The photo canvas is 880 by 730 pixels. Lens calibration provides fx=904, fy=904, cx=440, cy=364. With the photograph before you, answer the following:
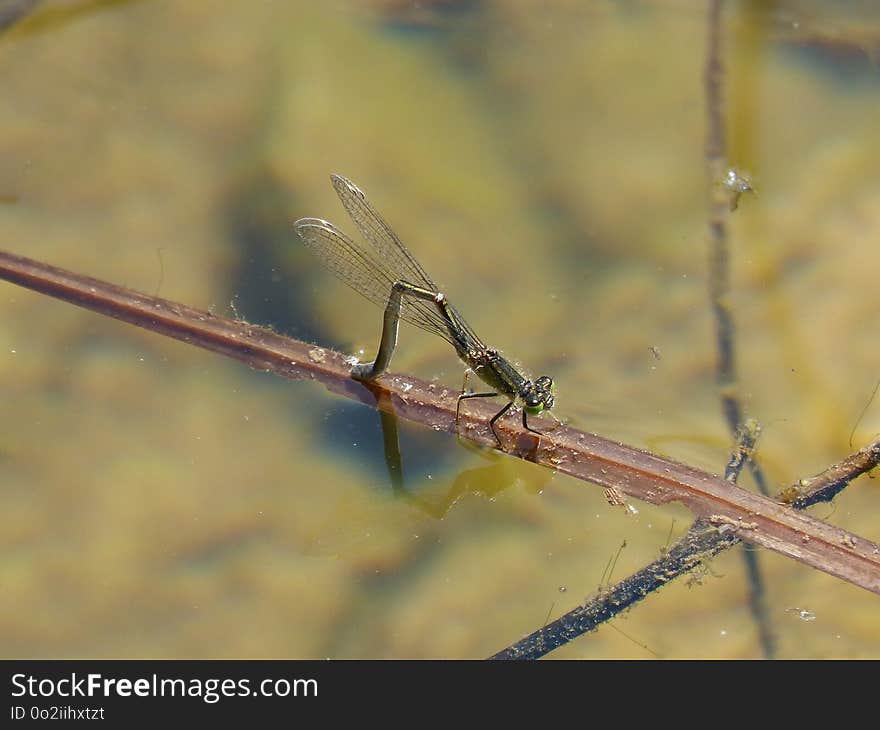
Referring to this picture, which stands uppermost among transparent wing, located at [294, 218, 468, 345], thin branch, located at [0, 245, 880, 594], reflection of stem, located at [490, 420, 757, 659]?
transparent wing, located at [294, 218, 468, 345]

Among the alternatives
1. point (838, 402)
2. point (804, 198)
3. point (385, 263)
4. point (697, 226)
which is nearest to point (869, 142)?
point (804, 198)

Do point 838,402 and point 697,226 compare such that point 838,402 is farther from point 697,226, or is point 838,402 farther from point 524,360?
point 524,360

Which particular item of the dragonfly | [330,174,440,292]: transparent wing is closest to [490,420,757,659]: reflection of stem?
the dragonfly

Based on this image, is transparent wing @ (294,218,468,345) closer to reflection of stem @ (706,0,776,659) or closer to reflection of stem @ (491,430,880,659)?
reflection of stem @ (706,0,776,659)

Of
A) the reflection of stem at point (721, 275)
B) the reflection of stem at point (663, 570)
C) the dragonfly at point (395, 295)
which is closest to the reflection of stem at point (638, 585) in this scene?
the reflection of stem at point (663, 570)
